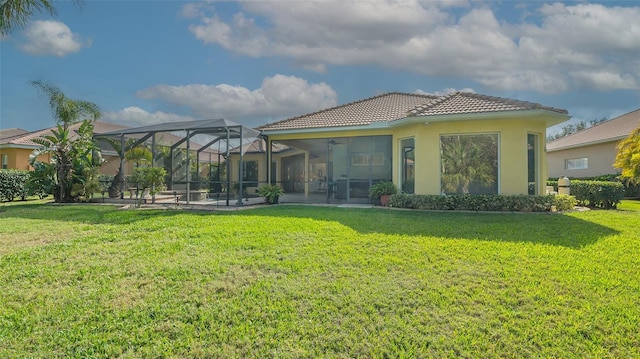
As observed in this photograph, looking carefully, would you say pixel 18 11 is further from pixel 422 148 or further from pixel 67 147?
pixel 422 148

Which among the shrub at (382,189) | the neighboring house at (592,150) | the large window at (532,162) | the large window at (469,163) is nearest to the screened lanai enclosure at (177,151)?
the shrub at (382,189)

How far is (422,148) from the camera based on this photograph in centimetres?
1262

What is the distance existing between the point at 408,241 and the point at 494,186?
6.83m

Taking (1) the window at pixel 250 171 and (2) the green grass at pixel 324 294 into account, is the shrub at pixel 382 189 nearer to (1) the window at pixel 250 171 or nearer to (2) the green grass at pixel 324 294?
(2) the green grass at pixel 324 294

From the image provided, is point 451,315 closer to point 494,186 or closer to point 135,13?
point 494,186

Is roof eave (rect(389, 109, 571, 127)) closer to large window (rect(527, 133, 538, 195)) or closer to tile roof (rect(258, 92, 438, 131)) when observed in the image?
large window (rect(527, 133, 538, 195))

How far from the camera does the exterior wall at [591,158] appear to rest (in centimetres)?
2024

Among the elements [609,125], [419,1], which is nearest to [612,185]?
[419,1]

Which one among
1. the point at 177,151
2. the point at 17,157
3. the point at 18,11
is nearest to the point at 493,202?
the point at 18,11

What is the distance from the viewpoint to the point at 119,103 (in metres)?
20.5

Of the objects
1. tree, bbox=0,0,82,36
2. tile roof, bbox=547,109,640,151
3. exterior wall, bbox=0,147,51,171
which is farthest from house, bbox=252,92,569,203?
exterior wall, bbox=0,147,51,171

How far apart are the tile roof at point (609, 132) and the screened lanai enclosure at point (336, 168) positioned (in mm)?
15143

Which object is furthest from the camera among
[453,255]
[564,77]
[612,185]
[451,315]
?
[564,77]

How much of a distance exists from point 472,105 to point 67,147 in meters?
17.9
